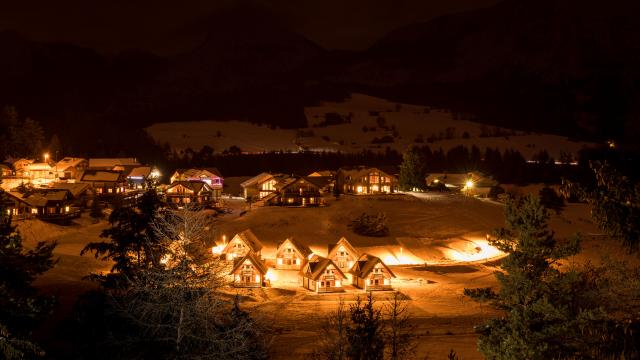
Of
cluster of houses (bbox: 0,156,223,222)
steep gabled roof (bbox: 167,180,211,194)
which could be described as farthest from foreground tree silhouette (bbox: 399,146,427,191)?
steep gabled roof (bbox: 167,180,211,194)

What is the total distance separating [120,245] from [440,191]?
163 feet

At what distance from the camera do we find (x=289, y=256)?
36.3m

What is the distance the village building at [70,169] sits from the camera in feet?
199

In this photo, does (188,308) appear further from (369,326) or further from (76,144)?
(76,144)

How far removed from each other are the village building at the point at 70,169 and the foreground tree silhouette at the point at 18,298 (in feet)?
A: 169

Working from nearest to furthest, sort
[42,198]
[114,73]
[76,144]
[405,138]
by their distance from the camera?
[42,198], [76,144], [405,138], [114,73]

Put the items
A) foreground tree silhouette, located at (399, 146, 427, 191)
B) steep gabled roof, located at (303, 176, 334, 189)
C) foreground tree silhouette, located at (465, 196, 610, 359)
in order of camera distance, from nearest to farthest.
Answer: foreground tree silhouette, located at (465, 196, 610, 359) < steep gabled roof, located at (303, 176, 334, 189) < foreground tree silhouette, located at (399, 146, 427, 191)

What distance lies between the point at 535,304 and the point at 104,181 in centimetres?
5066

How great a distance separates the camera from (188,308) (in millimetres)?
11625

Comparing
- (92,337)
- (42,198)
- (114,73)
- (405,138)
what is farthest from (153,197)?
(114,73)

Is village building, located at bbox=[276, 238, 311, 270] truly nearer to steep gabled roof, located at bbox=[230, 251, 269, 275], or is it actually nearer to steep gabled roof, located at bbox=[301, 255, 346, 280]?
steep gabled roof, located at bbox=[301, 255, 346, 280]

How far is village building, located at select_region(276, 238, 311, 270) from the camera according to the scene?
119 feet

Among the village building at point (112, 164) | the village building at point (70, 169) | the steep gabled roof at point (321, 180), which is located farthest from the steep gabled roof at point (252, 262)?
the village building at point (112, 164)

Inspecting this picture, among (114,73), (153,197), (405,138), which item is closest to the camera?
(153,197)
